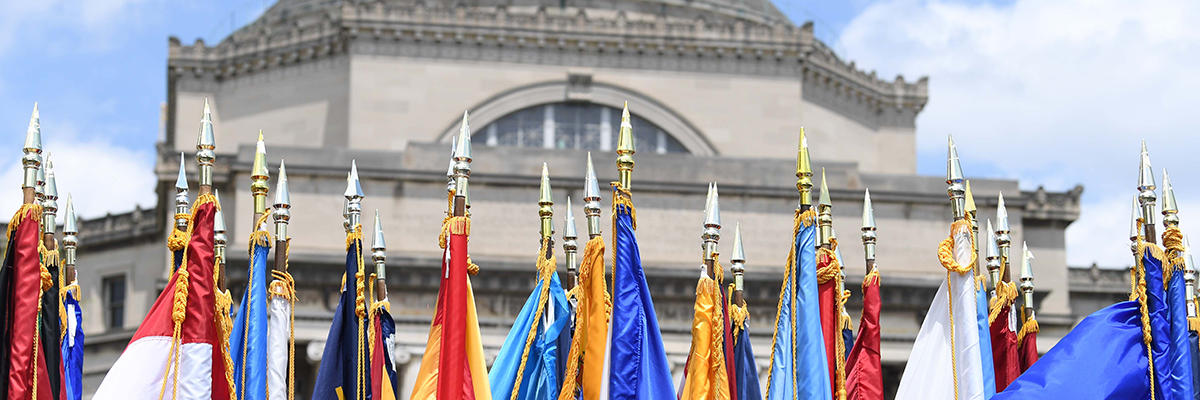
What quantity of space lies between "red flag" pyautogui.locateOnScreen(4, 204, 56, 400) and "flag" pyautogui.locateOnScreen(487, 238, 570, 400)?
479cm

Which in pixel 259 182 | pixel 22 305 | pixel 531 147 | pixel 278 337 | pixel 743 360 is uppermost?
pixel 531 147

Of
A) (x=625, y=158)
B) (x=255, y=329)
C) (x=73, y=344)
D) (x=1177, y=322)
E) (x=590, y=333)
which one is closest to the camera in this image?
(x=1177, y=322)

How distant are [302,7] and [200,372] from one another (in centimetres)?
4514

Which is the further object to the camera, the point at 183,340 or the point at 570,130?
the point at 570,130

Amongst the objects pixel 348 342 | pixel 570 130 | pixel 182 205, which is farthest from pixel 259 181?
pixel 570 130

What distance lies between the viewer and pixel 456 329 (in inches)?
781

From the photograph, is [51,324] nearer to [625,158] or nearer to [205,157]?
[205,157]

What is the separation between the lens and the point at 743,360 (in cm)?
2270

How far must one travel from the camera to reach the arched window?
54625 millimetres

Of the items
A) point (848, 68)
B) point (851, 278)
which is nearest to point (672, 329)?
point (851, 278)

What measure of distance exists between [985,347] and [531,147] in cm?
3076

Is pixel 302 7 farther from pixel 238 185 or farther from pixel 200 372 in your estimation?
pixel 200 372

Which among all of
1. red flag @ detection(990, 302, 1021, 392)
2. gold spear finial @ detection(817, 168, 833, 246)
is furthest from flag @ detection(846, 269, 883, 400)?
red flag @ detection(990, 302, 1021, 392)

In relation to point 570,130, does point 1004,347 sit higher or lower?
lower
